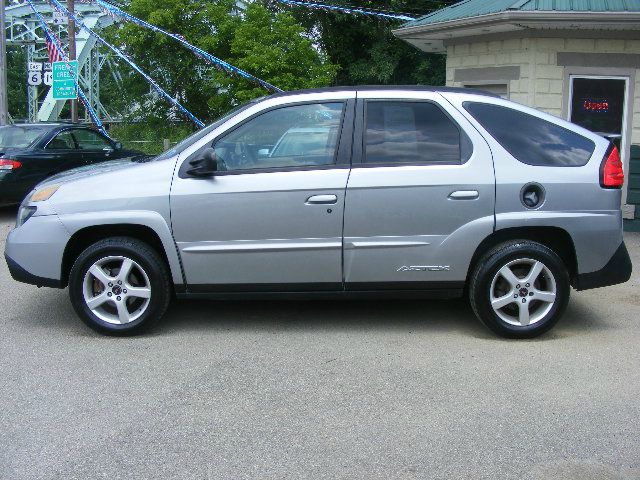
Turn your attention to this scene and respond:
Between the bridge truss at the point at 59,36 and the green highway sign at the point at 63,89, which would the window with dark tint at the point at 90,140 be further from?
the bridge truss at the point at 59,36

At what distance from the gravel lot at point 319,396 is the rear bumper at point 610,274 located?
0.44 metres

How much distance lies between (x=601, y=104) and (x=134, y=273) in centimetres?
706

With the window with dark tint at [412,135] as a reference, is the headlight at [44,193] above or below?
below

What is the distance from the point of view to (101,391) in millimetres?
4684

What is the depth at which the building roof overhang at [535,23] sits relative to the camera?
9242 mm

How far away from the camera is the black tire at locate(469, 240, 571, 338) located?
5.58 meters

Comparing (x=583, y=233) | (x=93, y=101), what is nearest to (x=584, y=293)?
(x=583, y=233)

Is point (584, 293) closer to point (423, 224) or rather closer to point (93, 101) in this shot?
point (423, 224)

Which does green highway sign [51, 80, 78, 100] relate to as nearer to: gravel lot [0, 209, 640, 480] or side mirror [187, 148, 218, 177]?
gravel lot [0, 209, 640, 480]

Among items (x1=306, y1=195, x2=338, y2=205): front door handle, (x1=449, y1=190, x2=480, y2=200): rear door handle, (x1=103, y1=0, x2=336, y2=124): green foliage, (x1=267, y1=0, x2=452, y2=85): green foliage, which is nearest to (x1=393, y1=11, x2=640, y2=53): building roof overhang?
(x1=449, y1=190, x2=480, y2=200): rear door handle

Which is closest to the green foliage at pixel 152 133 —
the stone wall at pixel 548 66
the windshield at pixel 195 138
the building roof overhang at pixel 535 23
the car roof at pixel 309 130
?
the building roof overhang at pixel 535 23

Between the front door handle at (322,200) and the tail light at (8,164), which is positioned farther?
the tail light at (8,164)

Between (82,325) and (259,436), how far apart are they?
2.62m

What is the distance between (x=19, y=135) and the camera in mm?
12461
